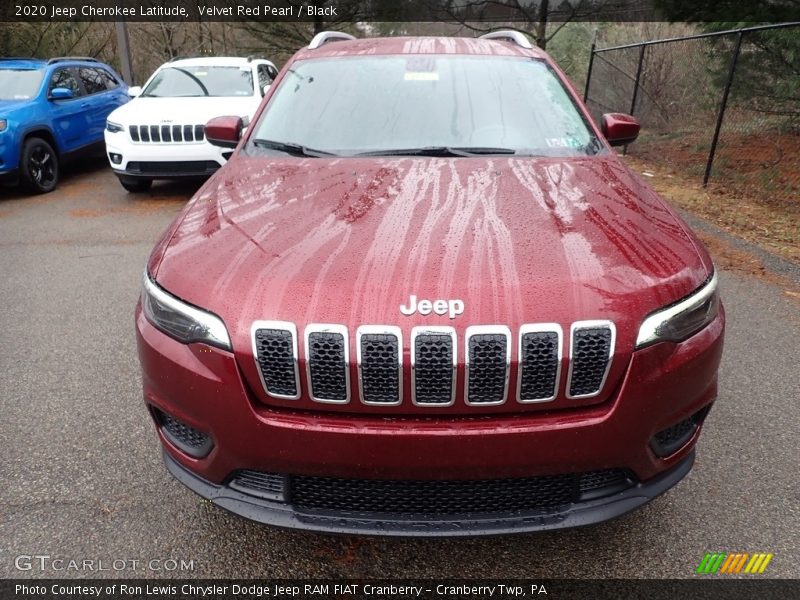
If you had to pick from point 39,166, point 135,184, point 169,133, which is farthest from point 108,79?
point 169,133

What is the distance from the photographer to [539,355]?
5.37ft

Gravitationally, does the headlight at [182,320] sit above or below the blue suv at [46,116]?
above

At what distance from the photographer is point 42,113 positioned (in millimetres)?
7906

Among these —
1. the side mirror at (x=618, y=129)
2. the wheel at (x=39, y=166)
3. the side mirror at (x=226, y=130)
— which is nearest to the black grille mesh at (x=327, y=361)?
the side mirror at (x=226, y=130)

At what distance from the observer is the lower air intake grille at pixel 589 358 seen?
1650 millimetres

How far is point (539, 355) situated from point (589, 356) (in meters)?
0.15

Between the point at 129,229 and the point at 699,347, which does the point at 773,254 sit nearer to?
the point at 699,347

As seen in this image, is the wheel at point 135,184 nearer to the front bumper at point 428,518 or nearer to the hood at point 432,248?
the hood at point 432,248

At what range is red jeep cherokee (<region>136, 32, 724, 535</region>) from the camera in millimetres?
1645

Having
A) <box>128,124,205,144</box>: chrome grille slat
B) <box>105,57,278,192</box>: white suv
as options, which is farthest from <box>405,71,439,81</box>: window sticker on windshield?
<box>128,124,205,144</box>: chrome grille slat

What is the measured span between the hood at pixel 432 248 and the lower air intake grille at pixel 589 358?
0.11 ft

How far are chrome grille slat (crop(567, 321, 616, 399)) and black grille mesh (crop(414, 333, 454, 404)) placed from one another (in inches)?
13.3

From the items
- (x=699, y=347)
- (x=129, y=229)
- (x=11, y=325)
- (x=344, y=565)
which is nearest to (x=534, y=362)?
(x=699, y=347)

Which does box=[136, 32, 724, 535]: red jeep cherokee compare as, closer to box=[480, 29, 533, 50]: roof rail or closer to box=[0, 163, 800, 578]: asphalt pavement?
box=[0, 163, 800, 578]: asphalt pavement
